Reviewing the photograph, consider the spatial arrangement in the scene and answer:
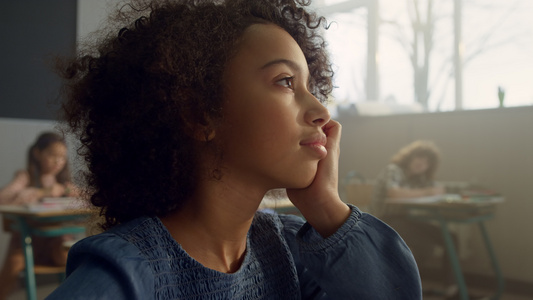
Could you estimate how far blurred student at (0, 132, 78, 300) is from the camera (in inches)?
114

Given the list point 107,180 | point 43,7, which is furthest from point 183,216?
point 43,7

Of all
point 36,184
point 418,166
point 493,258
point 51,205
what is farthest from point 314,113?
point 493,258

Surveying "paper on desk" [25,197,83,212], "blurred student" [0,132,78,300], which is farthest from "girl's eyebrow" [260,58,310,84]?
"blurred student" [0,132,78,300]

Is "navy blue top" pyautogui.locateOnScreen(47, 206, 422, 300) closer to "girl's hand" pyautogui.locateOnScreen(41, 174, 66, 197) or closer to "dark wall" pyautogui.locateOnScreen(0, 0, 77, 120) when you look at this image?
"girl's hand" pyautogui.locateOnScreen(41, 174, 66, 197)

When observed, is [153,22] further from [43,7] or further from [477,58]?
[477,58]

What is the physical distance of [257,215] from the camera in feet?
2.69

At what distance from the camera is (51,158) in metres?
3.33

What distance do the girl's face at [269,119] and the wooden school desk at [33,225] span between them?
2070mm

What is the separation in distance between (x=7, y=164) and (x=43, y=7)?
138cm

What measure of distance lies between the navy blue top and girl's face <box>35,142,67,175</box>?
2899 mm

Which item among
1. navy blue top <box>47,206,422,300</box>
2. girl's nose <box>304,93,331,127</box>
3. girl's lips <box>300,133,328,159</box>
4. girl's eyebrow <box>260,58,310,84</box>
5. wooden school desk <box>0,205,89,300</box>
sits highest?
girl's eyebrow <box>260,58,310,84</box>

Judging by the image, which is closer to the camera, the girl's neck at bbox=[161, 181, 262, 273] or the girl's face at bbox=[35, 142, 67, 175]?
the girl's neck at bbox=[161, 181, 262, 273]

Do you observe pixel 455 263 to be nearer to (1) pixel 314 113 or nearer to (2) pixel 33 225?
(2) pixel 33 225

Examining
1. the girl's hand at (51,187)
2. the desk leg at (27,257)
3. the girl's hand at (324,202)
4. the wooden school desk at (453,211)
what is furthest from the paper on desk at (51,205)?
the wooden school desk at (453,211)
